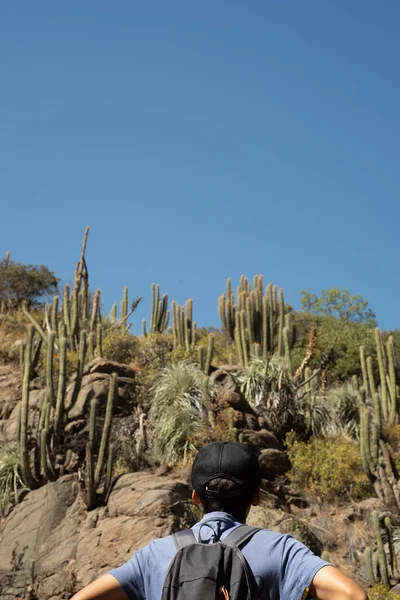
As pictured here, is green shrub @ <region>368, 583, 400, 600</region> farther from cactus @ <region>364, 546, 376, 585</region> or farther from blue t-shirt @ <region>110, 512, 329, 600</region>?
blue t-shirt @ <region>110, 512, 329, 600</region>

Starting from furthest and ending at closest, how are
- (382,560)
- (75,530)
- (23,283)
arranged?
(23,283) → (75,530) → (382,560)

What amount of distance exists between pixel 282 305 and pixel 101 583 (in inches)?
685

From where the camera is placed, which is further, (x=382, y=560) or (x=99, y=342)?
(x=99, y=342)

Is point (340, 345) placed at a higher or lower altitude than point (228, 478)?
higher

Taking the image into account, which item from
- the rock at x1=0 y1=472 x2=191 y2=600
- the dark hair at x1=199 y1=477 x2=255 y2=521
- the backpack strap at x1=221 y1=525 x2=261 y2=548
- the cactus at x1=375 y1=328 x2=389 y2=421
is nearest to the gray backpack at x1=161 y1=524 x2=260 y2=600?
the backpack strap at x1=221 y1=525 x2=261 y2=548

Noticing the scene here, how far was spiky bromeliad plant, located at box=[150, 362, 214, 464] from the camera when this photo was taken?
14.6 meters

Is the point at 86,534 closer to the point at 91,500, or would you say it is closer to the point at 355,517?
the point at 91,500

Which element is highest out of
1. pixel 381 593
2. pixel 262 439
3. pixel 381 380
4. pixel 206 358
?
pixel 206 358

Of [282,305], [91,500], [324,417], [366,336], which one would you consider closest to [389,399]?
[324,417]

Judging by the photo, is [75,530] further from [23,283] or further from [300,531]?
[23,283]

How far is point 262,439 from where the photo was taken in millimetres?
15211

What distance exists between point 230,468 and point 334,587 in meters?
0.50

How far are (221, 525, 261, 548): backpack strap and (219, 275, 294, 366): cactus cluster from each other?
15.1m

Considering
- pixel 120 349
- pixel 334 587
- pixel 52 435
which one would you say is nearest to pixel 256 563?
pixel 334 587
